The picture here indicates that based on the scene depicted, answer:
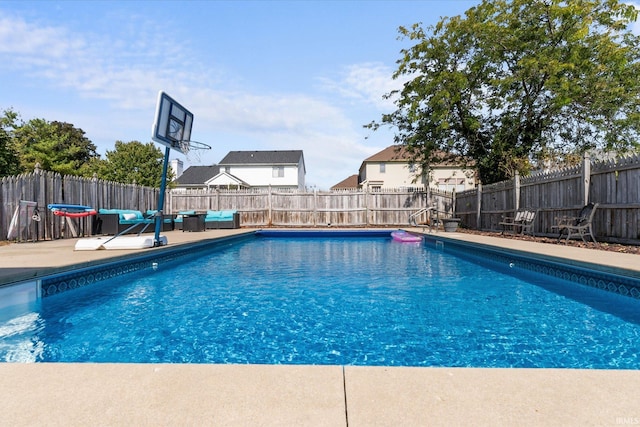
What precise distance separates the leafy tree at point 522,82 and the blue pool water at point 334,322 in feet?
31.5

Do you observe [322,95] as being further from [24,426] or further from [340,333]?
[24,426]

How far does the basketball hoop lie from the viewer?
24.0 feet

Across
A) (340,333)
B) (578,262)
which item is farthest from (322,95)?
(340,333)

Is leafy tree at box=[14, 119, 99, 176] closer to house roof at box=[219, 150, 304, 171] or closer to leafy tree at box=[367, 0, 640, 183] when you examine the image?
house roof at box=[219, 150, 304, 171]

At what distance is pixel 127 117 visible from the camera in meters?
14.1

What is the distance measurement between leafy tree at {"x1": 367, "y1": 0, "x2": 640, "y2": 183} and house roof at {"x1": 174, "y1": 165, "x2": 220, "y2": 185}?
23359 mm

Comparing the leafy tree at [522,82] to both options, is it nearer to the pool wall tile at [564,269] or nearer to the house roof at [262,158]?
the pool wall tile at [564,269]

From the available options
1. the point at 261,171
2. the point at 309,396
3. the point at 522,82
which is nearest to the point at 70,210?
the point at 309,396

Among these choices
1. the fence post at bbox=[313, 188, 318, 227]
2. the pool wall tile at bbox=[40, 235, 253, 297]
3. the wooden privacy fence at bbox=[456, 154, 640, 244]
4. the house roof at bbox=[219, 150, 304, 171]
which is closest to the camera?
the pool wall tile at bbox=[40, 235, 253, 297]

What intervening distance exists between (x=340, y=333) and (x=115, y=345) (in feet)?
6.07

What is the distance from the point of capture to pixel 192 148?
7555mm

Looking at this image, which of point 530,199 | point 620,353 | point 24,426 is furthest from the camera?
point 530,199

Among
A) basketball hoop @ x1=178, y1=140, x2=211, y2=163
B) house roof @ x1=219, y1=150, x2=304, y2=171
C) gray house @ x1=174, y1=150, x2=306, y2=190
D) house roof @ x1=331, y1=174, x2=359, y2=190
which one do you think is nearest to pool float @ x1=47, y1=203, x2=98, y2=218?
basketball hoop @ x1=178, y1=140, x2=211, y2=163

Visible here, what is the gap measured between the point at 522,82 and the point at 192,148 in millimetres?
12054
